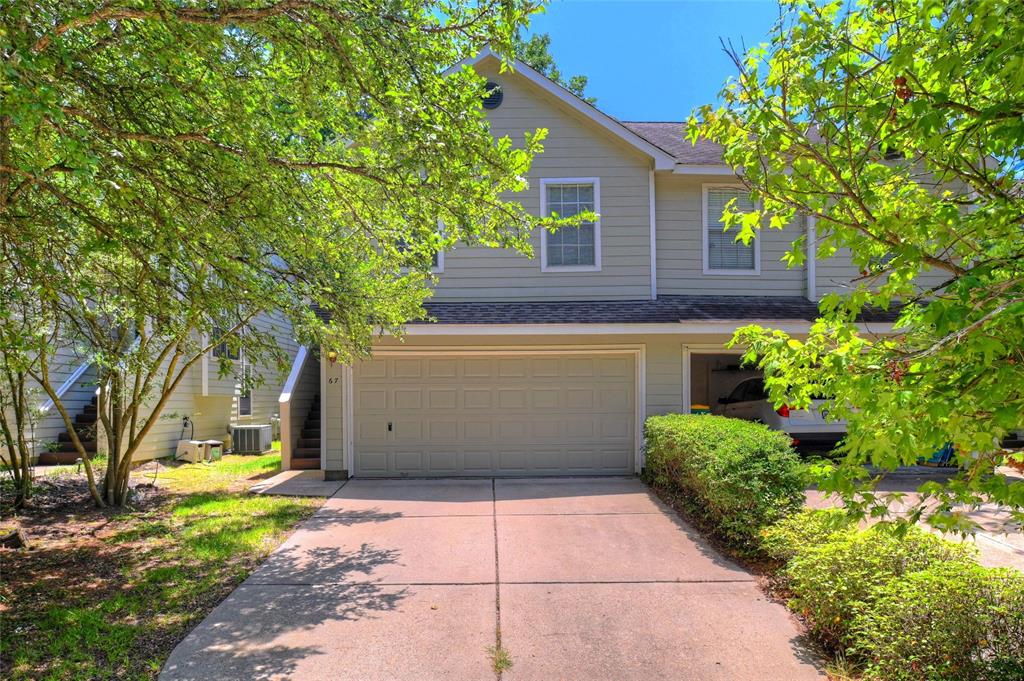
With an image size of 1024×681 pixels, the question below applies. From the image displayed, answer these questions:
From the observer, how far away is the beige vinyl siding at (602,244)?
1007cm

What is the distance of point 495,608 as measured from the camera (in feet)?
14.6

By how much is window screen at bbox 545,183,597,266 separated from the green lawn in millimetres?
5805

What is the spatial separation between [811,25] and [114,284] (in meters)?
5.89

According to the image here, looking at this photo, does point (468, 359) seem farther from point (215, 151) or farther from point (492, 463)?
point (215, 151)

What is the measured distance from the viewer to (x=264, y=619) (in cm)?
431

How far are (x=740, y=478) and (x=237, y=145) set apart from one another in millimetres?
5381

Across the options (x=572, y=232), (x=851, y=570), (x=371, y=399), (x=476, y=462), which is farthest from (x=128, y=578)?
(x=572, y=232)

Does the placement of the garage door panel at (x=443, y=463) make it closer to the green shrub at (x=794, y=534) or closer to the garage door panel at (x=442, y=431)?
the garage door panel at (x=442, y=431)

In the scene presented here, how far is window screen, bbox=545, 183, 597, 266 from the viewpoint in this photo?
1023cm

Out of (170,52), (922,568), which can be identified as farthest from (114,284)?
(922,568)

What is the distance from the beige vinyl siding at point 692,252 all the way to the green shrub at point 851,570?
22.2 feet

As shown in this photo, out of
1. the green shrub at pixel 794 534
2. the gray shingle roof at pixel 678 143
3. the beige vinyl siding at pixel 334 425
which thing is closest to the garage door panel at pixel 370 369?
the beige vinyl siding at pixel 334 425

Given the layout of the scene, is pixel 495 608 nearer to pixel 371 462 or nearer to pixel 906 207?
pixel 906 207

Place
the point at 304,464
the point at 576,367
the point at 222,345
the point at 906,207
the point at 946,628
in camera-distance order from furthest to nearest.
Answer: the point at 222,345 < the point at 304,464 < the point at 576,367 < the point at 946,628 < the point at 906,207
